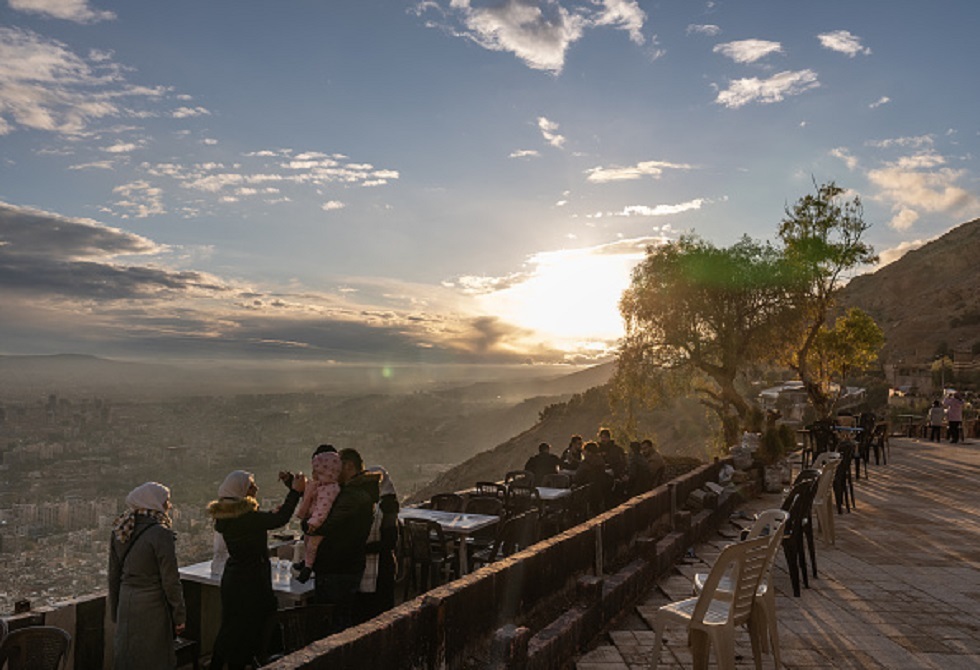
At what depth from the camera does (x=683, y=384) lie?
62.0 ft

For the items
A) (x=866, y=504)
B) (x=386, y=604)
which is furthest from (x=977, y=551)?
(x=386, y=604)

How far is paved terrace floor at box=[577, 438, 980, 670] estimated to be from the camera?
450 cm

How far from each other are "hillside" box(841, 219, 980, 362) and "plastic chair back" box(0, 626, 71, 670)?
53962mm

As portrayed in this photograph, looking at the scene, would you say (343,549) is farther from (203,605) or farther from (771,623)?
(771,623)

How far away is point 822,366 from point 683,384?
8268 mm

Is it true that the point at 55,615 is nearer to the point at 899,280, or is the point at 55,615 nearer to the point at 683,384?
the point at 683,384

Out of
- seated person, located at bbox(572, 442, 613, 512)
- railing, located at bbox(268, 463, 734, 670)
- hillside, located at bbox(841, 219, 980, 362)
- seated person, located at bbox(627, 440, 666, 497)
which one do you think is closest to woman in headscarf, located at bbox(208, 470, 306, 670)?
railing, located at bbox(268, 463, 734, 670)

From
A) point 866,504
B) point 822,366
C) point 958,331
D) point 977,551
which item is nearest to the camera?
point 977,551

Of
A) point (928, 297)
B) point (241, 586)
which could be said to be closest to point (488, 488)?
point (241, 586)

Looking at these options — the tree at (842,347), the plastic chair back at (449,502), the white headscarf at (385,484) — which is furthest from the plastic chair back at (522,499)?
the tree at (842,347)

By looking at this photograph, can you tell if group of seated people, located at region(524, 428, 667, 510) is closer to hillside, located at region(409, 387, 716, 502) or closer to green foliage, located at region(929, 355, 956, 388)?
hillside, located at region(409, 387, 716, 502)

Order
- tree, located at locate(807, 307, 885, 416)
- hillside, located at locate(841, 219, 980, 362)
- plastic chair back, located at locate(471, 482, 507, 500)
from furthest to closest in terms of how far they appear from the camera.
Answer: hillside, located at locate(841, 219, 980, 362) → tree, located at locate(807, 307, 885, 416) → plastic chair back, located at locate(471, 482, 507, 500)

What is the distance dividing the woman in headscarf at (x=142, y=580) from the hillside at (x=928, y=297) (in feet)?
175

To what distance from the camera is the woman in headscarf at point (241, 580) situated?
4.21 m
